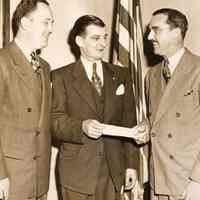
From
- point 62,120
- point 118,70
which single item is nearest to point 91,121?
point 62,120

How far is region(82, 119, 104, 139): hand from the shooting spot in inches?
126

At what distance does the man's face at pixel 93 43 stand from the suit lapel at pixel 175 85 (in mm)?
447

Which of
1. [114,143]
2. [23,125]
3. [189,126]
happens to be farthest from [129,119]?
[23,125]

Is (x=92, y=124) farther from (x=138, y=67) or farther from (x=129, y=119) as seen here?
(x=138, y=67)

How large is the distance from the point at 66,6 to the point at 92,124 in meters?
1.23

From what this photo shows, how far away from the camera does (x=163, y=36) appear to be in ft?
11.3

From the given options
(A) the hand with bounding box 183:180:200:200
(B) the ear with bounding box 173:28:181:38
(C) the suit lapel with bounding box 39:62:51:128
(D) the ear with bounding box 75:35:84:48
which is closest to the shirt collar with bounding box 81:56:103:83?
(D) the ear with bounding box 75:35:84:48

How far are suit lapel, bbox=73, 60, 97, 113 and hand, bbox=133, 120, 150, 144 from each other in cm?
27

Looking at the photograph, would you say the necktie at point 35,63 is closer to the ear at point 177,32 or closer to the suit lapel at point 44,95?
the suit lapel at point 44,95

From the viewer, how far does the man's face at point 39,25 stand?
317 centimetres

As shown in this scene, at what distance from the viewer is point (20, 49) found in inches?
124

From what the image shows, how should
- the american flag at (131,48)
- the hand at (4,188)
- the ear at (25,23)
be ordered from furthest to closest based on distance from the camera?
the american flag at (131,48)
the ear at (25,23)
the hand at (4,188)

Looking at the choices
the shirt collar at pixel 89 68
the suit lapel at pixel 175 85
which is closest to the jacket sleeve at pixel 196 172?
the suit lapel at pixel 175 85

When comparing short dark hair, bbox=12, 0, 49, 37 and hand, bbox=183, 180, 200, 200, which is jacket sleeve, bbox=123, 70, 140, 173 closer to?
hand, bbox=183, 180, 200, 200
